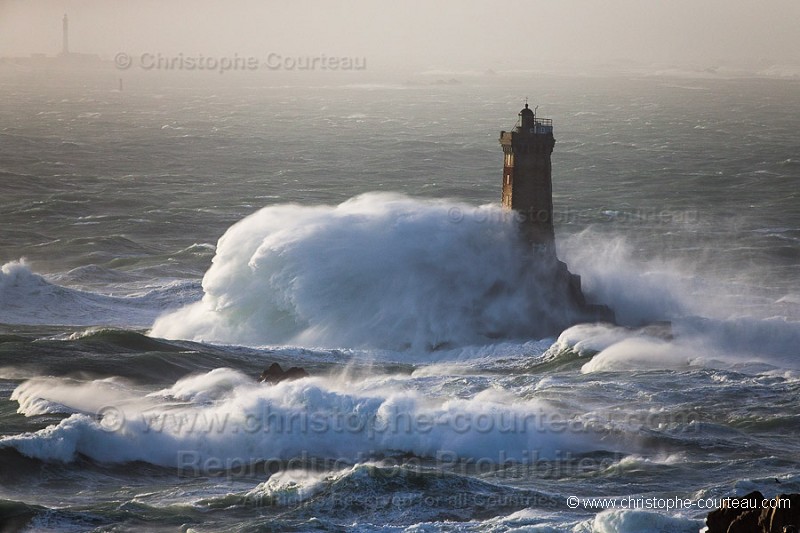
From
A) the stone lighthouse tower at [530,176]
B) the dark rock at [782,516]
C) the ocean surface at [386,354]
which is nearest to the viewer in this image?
the dark rock at [782,516]

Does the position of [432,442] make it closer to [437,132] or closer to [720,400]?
[720,400]

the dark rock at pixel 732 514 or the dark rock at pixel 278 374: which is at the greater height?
the dark rock at pixel 732 514

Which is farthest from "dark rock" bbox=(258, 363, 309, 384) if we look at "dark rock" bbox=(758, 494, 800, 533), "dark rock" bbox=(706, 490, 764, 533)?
"dark rock" bbox=(758, 494, 800, 533)

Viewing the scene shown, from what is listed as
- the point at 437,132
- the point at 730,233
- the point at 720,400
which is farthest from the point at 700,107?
the point at 720,400

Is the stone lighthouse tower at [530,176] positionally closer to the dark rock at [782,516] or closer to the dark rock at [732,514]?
the dark rock at [732,514]
